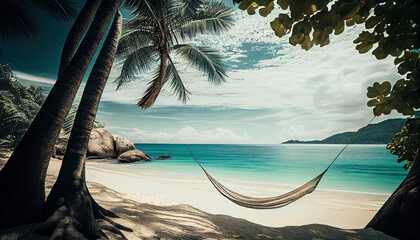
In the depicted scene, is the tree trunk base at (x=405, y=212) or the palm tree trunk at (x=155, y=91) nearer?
the tree trunk base at (x=405, y=212)

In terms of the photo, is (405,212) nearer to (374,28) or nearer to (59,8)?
(374,28)

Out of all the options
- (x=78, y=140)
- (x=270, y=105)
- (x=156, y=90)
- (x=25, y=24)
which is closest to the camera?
(x=78, y=140)

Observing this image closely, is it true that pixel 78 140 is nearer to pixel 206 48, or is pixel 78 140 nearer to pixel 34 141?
pixel 34 141

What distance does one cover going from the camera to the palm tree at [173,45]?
2.53 meters

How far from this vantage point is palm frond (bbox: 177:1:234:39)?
9.89 ft

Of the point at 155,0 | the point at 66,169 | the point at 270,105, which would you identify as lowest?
the point at 66,169

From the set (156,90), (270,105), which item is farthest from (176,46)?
(270,105)

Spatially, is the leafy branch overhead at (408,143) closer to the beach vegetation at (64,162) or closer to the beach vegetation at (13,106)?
the beach vegetation at (64,162)

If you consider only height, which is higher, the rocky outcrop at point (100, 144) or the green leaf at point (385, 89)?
the green leaf at point (385, 89)

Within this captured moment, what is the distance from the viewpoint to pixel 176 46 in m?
3.25

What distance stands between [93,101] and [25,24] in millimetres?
1505

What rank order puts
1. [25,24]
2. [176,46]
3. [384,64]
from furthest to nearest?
1. [384,64]
2. [176,46]
3. [25,24]

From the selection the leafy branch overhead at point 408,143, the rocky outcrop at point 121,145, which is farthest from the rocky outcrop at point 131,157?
the leafy branch overhead at point 408,143

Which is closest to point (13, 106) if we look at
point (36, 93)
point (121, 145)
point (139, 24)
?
point (36, 93)
